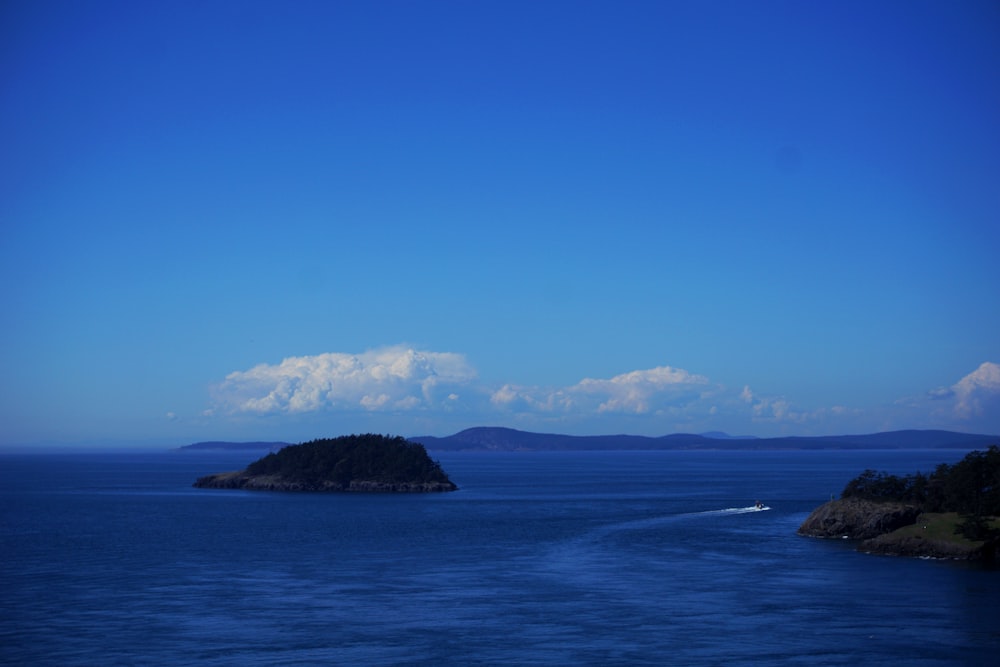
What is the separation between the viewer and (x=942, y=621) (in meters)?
49.2

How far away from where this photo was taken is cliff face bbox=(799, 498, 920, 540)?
78688mm

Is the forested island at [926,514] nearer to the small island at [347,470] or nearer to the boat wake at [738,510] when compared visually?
the boat wake at [738,510]

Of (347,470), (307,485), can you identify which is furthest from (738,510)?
(307,485)

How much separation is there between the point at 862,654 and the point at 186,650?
91.4 feet

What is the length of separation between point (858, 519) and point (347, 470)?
96.1 m

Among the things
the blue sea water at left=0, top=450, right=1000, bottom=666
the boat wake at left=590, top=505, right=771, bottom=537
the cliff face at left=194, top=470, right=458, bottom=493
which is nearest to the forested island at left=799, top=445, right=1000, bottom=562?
the blue sea water at left=0, top=450, right=1000, bottom=666

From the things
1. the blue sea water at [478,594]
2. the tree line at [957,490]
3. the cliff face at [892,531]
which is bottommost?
the blue sea water at [478,594]

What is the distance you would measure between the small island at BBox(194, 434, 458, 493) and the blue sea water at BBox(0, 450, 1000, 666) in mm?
54014

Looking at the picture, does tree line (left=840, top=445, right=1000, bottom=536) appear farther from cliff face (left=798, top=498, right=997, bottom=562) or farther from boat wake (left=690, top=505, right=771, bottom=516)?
boat wake (left=690, top=505, right=771, bottom=516)

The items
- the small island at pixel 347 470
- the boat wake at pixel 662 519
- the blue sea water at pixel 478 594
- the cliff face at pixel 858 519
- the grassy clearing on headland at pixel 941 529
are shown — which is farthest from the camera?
the small island at pixel 347 470

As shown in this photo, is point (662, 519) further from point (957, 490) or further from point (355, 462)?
point (355, 462)

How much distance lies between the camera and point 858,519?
81.9 m

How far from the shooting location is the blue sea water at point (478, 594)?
4356cm

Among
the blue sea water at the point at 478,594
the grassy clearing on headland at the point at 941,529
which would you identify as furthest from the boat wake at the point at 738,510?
the grassy clearing on headland at the point at 941,529
